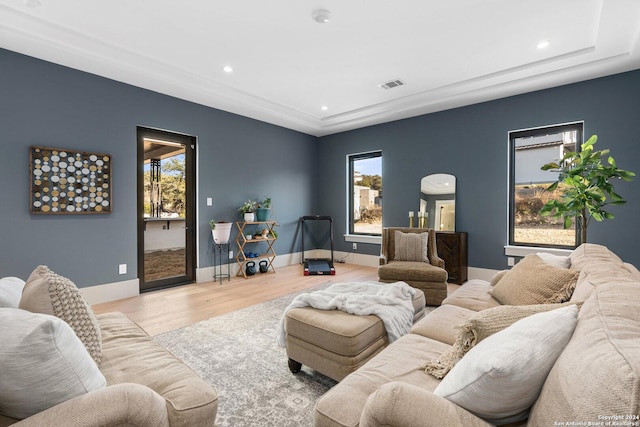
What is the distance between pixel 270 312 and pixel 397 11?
3.27m

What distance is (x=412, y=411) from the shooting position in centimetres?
89

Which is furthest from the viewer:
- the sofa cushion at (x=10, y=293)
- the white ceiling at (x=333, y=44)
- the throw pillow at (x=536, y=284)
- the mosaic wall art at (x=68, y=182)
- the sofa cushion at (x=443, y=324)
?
the mosaic wall art at (x=68, y=182)

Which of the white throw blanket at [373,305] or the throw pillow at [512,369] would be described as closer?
the throw pillow at [512,369]

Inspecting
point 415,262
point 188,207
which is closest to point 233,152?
point 188,207

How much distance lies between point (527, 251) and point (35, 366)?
508 cm

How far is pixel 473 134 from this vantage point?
478 cm

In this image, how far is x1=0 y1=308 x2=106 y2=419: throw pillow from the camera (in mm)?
858

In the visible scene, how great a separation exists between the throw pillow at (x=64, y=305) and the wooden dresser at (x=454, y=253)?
14.6 feet

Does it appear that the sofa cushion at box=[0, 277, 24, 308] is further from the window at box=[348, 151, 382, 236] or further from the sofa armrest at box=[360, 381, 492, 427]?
the window at box=[348, 151, 382, 236]

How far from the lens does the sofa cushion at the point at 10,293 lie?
4.73ft

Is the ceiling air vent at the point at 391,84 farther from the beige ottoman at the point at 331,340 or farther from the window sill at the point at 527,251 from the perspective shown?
the beige ottoman at the point at 331,340

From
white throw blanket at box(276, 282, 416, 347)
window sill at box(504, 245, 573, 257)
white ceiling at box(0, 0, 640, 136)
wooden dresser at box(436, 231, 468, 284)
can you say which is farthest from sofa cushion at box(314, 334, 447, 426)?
window sill at box(504, 245, 573, 257)

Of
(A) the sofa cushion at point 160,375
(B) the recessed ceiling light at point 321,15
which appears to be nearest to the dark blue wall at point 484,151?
(B) the recessed ceiling light at point 321,15

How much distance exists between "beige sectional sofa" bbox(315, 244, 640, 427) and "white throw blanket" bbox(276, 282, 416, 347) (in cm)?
50
